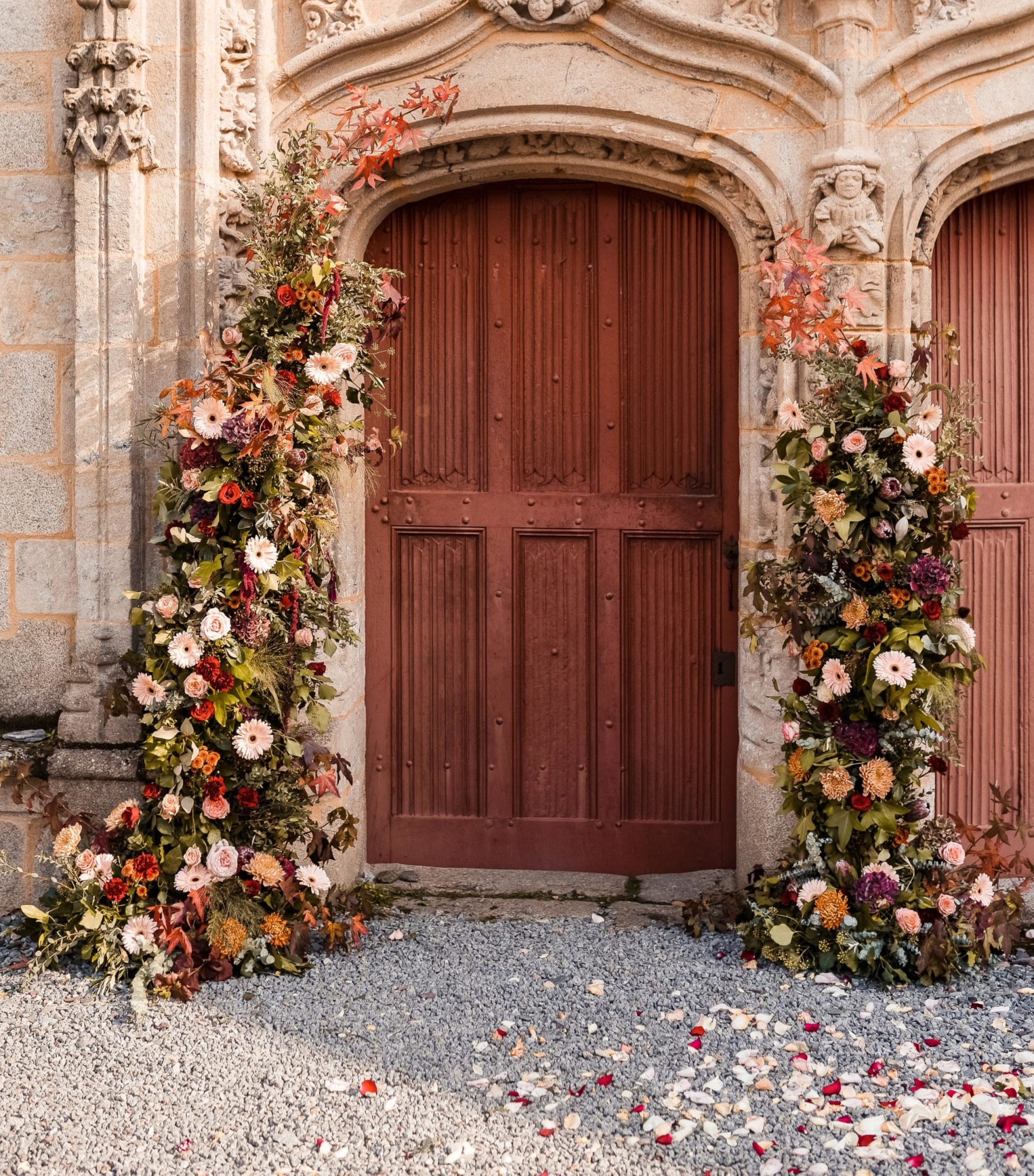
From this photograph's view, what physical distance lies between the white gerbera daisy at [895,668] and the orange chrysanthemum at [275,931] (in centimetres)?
174

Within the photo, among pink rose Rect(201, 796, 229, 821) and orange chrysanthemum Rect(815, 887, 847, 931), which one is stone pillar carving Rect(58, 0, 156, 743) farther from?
orange chrysanthemum Rect(815, 887, 847, 931)

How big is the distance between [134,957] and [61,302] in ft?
6.37

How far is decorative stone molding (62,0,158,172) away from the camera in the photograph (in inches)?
142

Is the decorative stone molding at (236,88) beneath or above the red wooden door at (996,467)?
above

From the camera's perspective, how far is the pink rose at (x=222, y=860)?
3.38 m

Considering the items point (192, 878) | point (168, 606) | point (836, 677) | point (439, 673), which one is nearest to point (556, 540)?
point (439, 673)

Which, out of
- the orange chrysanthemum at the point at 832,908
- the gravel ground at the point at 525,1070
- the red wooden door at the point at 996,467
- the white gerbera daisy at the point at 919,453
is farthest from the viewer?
the red wooden door at the point at 996,467

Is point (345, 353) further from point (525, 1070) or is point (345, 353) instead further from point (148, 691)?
point (525, 1070)

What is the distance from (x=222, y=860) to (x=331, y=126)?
2194 mm

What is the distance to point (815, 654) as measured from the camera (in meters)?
3.41

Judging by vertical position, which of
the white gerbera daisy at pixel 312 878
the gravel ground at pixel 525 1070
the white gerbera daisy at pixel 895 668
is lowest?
the gravel ground at pixel 525 1070

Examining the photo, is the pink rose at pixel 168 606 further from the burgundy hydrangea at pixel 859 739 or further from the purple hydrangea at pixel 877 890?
the purple hydrangea at pixel 877 890

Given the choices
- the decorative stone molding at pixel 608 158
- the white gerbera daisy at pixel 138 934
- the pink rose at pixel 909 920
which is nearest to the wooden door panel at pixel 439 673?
the white gerbera daisy at pixel 138 934

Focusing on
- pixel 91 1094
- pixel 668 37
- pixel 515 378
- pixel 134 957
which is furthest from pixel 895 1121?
pixel 668 37
